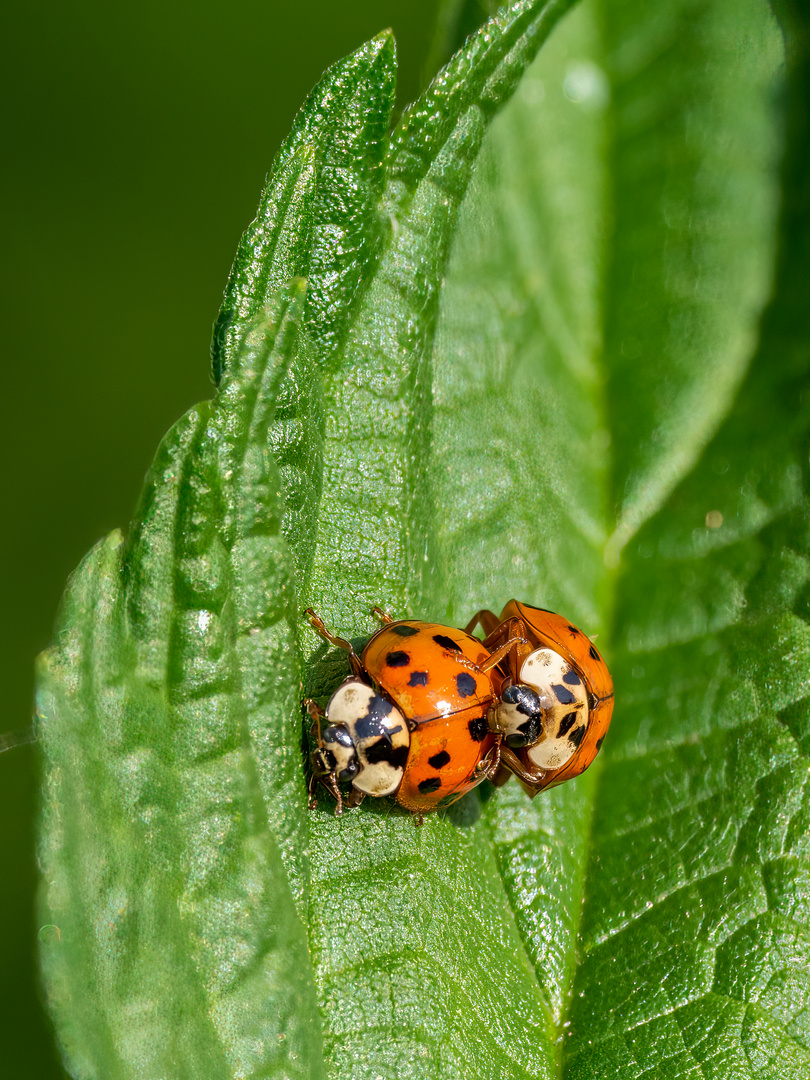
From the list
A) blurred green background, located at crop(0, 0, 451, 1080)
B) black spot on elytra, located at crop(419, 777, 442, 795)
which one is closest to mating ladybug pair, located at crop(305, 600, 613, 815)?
black spot on elytra, located at crop(419, 777, 442, 795)

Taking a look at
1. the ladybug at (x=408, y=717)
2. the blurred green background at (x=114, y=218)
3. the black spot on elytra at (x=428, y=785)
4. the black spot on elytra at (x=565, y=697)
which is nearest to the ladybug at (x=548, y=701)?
the black spot on elytra at (x=565, y=697)

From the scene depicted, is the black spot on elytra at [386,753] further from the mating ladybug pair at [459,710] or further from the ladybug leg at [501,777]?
the ladybug leg at [501,777]

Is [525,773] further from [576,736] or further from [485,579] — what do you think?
[485,579]

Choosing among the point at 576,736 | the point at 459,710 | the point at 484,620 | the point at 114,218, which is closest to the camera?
the point at 459,710

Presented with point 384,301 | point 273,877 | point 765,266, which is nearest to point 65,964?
point 273,877

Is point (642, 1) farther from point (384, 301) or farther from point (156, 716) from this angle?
point (156, 716)

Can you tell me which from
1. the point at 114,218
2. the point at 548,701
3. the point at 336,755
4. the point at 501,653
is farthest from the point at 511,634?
Answer: the point at 114,218
